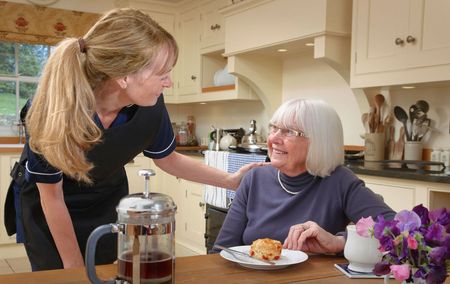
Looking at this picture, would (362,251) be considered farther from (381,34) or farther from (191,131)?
(191,131)

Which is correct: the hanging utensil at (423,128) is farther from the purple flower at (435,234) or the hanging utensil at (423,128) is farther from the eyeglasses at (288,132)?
the purple flower at (435,234)

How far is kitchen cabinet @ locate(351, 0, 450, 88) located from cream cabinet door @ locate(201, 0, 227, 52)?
5.57ft

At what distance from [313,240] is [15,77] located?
441 centimetres

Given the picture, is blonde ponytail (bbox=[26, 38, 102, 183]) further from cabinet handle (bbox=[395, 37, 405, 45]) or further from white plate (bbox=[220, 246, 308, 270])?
cabinet handle (bbox=[395, 37, 405, 45])

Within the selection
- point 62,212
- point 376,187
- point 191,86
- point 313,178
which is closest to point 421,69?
point 376,187

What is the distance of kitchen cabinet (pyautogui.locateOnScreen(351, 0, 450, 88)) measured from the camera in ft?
8.11

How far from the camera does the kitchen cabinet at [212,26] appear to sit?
4.39 meters

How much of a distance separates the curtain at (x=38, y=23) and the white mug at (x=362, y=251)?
4.21 metres

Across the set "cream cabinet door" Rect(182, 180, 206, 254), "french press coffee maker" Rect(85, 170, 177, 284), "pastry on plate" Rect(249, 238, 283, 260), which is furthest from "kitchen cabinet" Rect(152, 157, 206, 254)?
"french press coffee maker" Rect(85, 170, 177, 284)

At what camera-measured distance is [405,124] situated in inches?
115

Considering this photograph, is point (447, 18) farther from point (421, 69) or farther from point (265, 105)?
point (265, 105)


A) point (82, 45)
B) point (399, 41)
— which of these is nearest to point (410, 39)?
point (399, 41)

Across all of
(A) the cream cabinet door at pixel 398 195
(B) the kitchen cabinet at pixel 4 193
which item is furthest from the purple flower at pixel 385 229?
(B) the kitchen cabinet at pixel 4 193

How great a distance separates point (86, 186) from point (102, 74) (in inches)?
18.3
